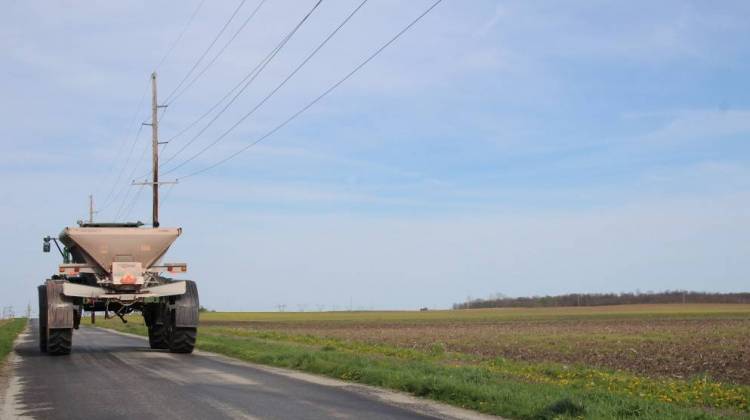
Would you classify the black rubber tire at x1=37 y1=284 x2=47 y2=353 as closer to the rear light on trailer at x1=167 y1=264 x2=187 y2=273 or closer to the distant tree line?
the rear light on trailer at x1=167 y1=264 x2=187 y2=273

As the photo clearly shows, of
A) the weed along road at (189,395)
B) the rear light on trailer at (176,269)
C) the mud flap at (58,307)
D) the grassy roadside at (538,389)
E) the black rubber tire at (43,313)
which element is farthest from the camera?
the rear light on trailer at (176,269)

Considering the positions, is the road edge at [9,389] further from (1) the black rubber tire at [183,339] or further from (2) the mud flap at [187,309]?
(2) the mud flap at [187,309]

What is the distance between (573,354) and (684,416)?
17.2 m

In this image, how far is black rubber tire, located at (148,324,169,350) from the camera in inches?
989

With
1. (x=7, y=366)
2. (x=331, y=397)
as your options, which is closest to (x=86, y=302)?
(x=7, y=366)

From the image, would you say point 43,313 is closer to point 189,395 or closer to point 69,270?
point 69,270

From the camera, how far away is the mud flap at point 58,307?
2150 centimetres

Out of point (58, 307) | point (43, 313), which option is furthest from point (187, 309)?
point (43, 313)

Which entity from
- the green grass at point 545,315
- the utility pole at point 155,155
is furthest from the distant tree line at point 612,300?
the utility pole at point 155,155

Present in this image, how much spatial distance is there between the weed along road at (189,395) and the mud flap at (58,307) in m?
2.29

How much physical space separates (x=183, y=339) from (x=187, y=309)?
0.85 meters

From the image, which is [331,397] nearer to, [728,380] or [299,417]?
[299,417]

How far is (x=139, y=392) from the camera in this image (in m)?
13.2

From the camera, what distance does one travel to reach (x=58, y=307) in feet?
71.1
